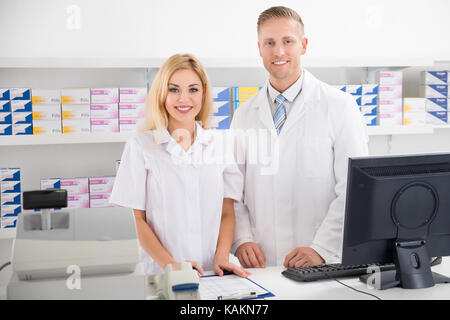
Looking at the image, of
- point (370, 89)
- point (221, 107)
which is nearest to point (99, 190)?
point (221, 107)

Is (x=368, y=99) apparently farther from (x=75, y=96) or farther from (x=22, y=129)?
(x=22, y=129)

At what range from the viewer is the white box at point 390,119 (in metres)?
2.94

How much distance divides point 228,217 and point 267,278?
1.34 ft

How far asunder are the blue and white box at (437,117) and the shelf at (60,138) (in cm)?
198

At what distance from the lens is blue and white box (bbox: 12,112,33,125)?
99.7 inches

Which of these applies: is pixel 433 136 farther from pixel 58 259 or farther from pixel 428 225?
pixel 58 259

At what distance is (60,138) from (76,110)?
0.59 ft

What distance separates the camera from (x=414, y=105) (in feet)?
9.84

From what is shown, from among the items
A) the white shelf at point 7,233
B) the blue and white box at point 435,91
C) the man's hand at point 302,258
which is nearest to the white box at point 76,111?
the white shelf at point 7,233

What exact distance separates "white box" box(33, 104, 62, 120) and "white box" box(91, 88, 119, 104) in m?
0.20

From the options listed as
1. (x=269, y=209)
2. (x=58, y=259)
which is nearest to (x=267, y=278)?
(x=269, y=209)

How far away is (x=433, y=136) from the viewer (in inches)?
139

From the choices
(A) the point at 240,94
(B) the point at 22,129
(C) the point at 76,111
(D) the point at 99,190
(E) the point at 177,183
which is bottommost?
(D) the point at 99,190

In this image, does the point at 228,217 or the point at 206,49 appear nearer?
the point at 228,217
